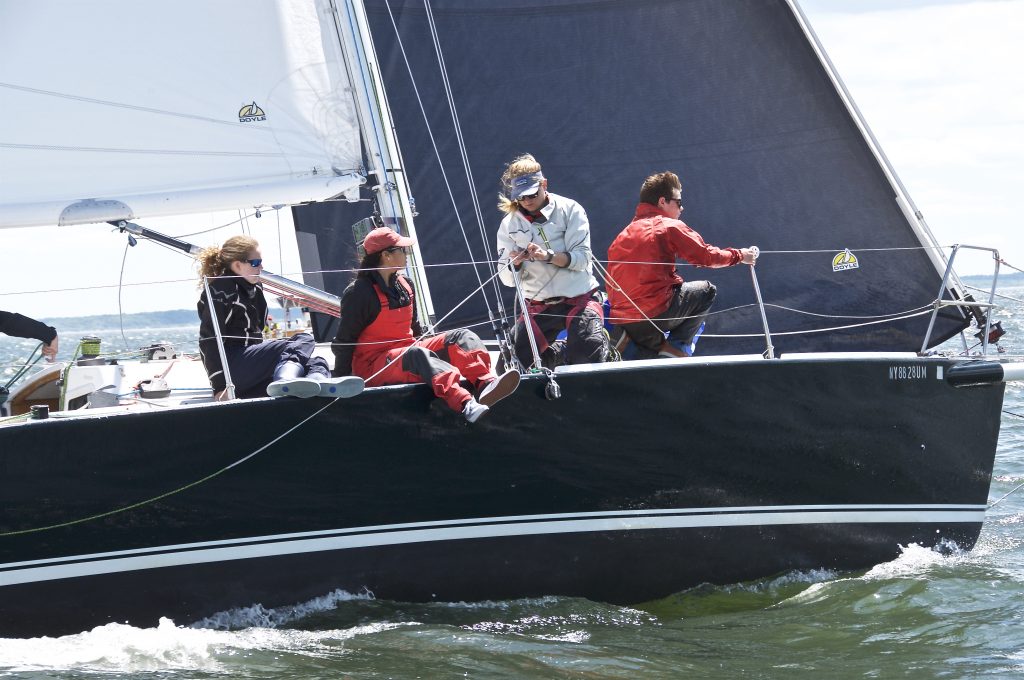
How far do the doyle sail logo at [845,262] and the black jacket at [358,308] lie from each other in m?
2.51

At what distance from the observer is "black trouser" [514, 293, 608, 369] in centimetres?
491

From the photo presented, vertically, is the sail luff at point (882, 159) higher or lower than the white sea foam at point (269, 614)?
higher

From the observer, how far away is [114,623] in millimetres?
4473

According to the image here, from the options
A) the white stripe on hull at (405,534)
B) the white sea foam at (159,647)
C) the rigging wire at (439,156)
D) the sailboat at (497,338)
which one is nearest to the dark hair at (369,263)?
the sailboat at (497,338)

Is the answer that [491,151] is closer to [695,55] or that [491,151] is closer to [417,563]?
[695,55]

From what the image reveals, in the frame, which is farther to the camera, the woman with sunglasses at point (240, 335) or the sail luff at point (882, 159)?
the sail luff at point (882, 159)

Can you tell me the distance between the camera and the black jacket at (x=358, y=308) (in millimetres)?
4656

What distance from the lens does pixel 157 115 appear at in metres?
5.54

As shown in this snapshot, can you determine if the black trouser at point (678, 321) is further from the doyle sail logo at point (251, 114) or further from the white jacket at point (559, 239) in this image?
the doyle sail logo at point (251, 114)

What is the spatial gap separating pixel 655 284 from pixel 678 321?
8.0 inches

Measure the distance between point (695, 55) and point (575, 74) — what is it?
2.23 ft

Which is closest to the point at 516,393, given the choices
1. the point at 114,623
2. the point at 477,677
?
the point at 477,677

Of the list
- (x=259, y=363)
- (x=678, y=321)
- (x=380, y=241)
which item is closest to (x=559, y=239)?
(x=678, y=321)

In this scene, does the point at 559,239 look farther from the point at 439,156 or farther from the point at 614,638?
the point at 439,156
